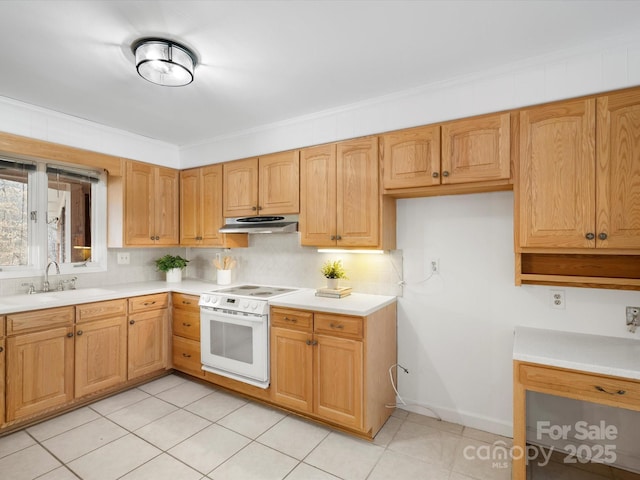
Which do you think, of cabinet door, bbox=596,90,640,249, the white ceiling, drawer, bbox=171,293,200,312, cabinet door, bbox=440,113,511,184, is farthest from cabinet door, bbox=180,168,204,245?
cabinet door, bbox=596,90,640,249

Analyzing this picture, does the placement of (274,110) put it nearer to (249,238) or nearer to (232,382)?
(249,238)

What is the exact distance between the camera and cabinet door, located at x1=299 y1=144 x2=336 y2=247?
9.16 ft

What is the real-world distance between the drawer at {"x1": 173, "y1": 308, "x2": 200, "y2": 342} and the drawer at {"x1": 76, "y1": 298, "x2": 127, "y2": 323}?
19.6 inches

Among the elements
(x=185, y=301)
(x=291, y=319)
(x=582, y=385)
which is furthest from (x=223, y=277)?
(x=582, y=385)

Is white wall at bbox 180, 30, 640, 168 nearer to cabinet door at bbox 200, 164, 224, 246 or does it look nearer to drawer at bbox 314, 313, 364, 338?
cabinet door at bbox 200, 164, 224, 246

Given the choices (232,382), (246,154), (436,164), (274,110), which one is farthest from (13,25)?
(232,382)

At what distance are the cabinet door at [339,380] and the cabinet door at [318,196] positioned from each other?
2.79 feet

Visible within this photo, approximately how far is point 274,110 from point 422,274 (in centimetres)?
188

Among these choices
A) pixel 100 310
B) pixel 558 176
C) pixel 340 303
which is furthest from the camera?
pixel 100 310

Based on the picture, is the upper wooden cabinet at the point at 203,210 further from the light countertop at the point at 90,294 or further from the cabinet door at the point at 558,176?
the cabinet door at the point at 558,176

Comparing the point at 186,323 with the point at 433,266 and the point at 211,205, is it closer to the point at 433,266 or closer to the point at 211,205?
the point at 211,205

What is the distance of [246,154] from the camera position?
3.36 metres

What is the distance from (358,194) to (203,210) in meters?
1.91

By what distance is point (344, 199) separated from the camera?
273 cm
